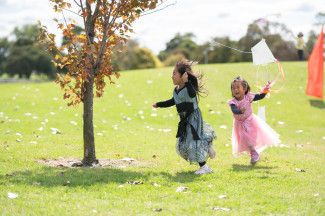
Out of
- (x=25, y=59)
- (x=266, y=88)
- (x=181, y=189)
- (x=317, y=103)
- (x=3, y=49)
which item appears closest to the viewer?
(x=181, y=189)

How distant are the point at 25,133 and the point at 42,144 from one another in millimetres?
2108

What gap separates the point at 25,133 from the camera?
14.3 metres

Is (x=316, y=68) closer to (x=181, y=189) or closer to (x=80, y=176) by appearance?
(x=181, y=189)

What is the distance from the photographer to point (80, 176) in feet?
28.4

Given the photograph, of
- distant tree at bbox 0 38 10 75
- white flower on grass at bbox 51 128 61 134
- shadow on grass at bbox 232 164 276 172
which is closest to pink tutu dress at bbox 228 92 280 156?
shadow on grass at bbox 232 164 276 172

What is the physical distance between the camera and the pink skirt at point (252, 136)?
1090cm

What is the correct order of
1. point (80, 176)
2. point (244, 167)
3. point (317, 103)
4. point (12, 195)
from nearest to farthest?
point (12, 195), point (80, 176), point (244, 167), point (317, 103)

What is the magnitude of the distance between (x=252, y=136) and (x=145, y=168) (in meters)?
2.61

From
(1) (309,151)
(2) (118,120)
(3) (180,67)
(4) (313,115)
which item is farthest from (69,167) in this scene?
(4) (313,115)

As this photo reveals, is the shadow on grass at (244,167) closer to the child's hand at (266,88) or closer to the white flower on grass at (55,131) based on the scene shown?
the child's hand at (266,88)

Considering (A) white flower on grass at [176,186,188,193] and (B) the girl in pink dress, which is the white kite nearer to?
(B) the girl in pink dress

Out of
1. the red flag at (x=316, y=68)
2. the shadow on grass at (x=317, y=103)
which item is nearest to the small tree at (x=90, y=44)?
the red flag at (x=316, y=68)

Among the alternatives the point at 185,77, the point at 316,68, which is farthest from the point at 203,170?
the point at 316,68

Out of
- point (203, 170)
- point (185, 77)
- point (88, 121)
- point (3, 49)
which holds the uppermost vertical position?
point (3, 49)
